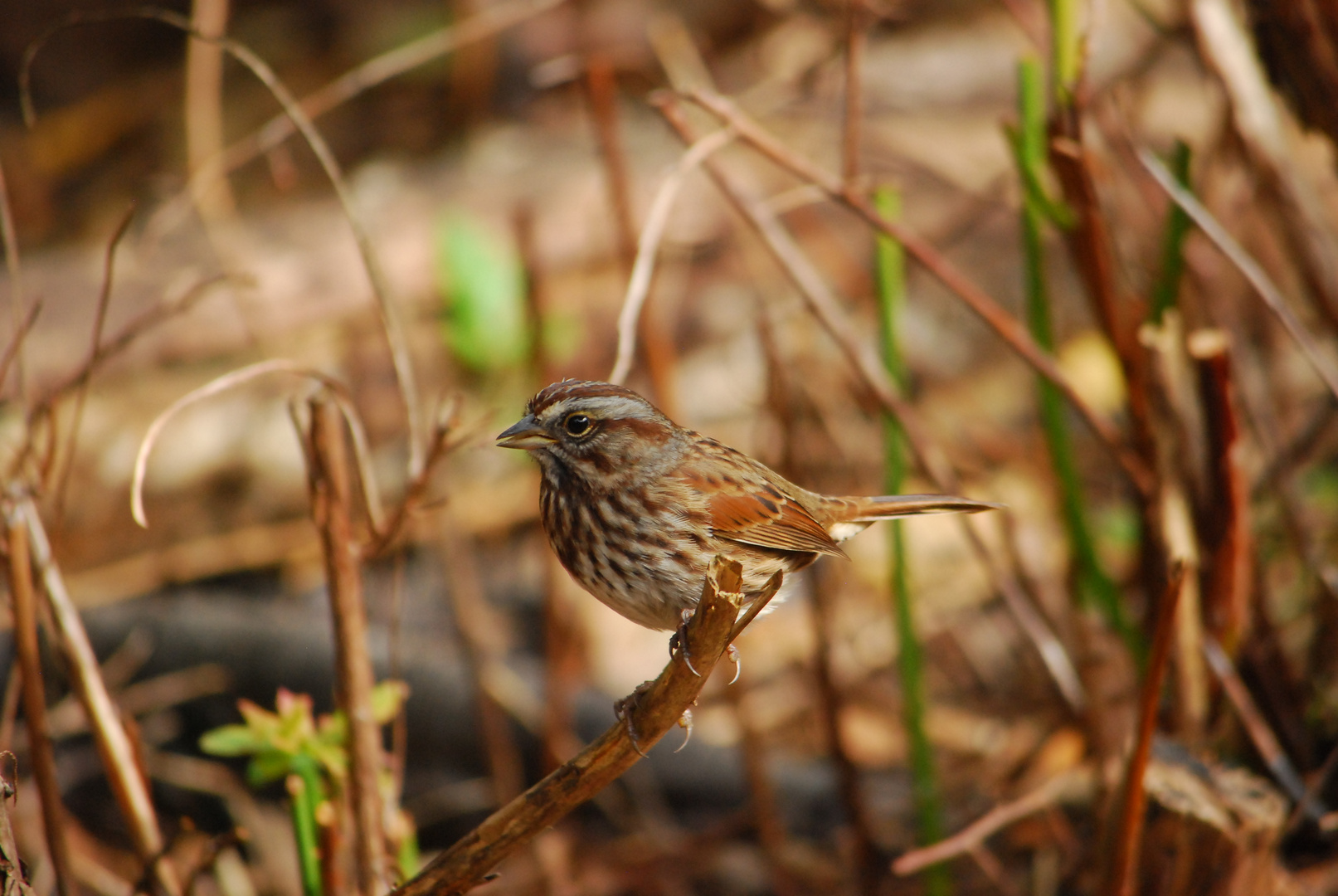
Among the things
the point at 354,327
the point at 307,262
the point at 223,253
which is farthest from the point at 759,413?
the point at 307,262

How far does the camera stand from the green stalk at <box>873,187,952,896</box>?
3.12m

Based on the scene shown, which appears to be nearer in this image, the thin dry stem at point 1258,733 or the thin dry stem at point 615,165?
the thin dry stem at point 1258,733

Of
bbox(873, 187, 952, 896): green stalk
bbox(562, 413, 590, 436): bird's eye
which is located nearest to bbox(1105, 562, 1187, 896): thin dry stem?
bbox(873, 187, 952, 896): green stalk

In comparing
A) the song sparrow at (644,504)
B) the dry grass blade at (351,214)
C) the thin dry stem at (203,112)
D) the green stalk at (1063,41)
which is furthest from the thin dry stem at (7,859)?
the green stalk at (1063,41)

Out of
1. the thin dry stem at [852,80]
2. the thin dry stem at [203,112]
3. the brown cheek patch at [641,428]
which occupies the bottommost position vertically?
the brown cheek patch at [641,428]

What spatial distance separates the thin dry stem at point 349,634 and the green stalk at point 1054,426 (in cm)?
180

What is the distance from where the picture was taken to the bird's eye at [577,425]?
2434 mm

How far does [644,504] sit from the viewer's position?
242 centimetres

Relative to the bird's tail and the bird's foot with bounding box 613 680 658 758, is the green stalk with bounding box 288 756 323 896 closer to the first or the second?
the bird's foot with bounding box 613 680 658 758

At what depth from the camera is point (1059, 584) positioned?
522cm

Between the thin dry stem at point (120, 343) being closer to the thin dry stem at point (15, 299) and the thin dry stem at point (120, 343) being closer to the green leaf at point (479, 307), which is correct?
the thin dry stem at point (15, 299)

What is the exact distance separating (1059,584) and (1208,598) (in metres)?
2.16

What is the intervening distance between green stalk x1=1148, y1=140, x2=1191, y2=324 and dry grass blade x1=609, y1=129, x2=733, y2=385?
3.69ft

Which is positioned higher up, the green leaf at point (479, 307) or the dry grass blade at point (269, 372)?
the green leaf at point (479, 307)
